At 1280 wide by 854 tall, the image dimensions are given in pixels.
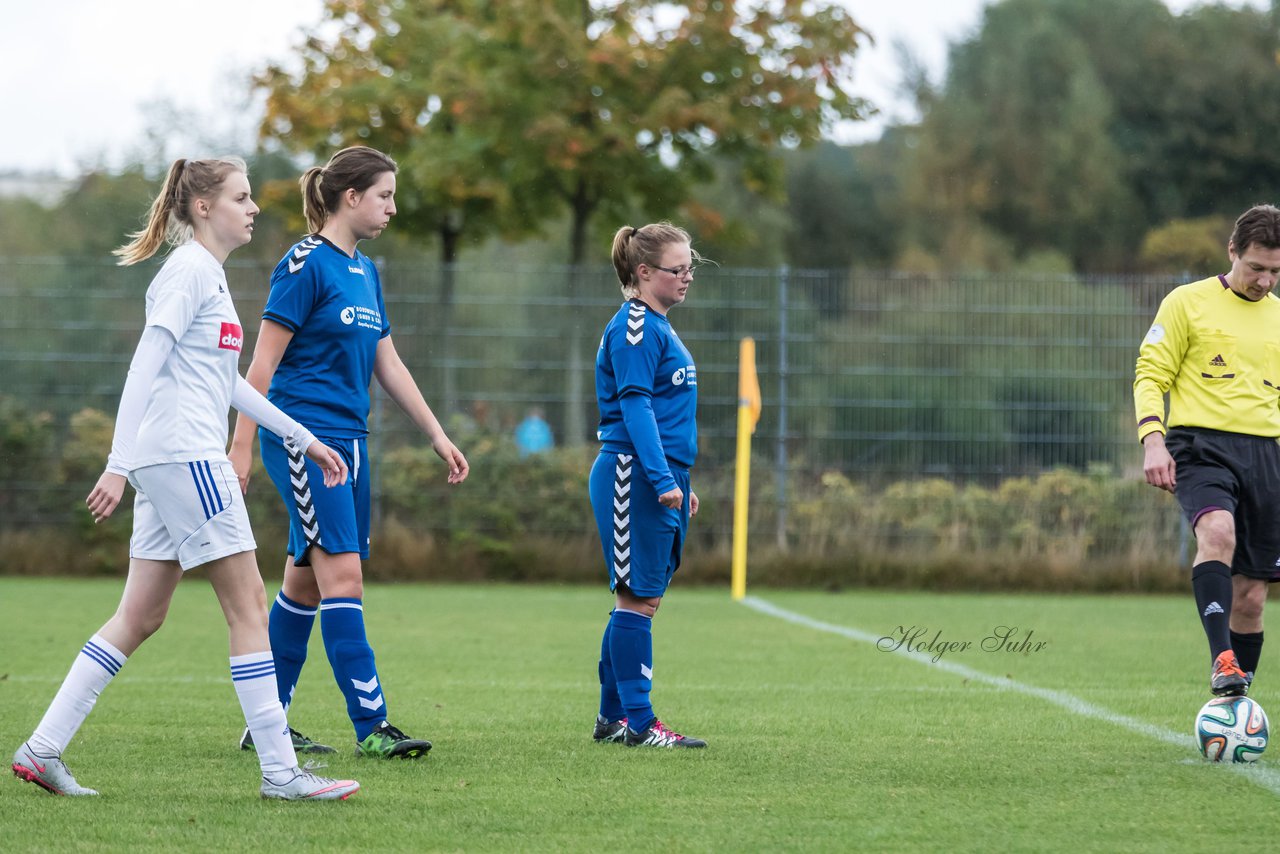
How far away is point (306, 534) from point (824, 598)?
8493mm

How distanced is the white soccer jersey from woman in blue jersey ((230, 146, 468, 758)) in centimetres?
55

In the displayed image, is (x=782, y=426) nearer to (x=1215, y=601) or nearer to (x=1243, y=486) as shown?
(x=1243, y=486)

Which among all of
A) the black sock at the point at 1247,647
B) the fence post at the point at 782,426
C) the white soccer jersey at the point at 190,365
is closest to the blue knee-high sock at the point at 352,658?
the white soccer jersey at the point at 190,365

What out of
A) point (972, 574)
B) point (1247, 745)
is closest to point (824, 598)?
point (972, 574)

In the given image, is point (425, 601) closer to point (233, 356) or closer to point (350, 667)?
point (350, 667)

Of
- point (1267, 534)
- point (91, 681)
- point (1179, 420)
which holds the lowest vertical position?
point (91, 681)

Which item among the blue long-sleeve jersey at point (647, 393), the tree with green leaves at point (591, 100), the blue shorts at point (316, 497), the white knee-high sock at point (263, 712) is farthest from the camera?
the tree with green leaves at point (591, 100)

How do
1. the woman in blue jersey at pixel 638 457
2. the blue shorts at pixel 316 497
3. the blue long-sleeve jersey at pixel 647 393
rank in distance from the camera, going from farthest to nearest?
the woman in blue jersey at pixel 638 457 → the blue long-sleeve jersey at pixel 647 393 → the blue shorts at pixel 316 497

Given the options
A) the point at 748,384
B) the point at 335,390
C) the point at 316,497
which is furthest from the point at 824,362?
the point at 316,497

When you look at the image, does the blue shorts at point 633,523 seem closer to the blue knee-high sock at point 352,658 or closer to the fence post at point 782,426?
the blue knee-high sock at point 352,658

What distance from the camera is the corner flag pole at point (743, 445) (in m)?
13.1

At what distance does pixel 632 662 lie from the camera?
558 cm

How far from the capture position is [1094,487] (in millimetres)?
14062

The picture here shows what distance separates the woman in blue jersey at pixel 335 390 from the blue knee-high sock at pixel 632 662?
0.81 meters
